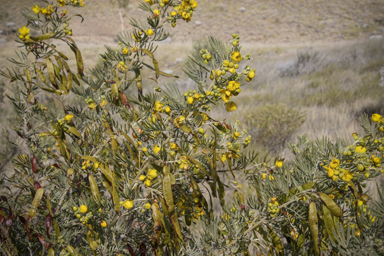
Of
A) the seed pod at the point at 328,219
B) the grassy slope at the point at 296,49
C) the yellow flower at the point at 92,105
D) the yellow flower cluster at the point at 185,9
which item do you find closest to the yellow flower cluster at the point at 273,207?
the seed pod at the point at 328,219

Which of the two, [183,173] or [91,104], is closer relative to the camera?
[183,173]

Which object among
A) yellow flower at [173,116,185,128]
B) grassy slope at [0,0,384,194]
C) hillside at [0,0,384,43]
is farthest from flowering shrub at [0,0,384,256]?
hillside at [0,0,384,43]

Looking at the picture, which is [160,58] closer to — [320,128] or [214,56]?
[320,128]

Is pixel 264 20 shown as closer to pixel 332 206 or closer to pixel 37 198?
pixel 332 206

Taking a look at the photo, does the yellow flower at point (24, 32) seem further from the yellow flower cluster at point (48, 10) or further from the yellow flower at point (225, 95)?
the yellow flower at point (225, 95)

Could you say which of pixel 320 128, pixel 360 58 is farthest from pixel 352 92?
pixel 360 58

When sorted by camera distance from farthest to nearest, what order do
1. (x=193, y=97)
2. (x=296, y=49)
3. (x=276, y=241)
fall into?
(x=296, y=49) → (x=276, y=241) → (x=193, y=97)

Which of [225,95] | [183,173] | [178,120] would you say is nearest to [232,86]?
[225,95]

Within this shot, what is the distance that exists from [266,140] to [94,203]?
3.13m

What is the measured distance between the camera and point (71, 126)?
103 cm

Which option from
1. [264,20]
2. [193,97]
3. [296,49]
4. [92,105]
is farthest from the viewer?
[264,20]

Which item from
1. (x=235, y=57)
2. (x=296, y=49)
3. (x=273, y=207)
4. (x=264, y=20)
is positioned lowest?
(x=264, y=20)

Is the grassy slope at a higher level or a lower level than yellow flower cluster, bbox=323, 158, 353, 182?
lower

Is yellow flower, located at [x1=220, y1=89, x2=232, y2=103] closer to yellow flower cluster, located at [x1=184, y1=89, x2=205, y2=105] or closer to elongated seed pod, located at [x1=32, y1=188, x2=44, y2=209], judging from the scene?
yellow flower cluster, located at [x1=184, y1=89, x2=205, y2=105]
